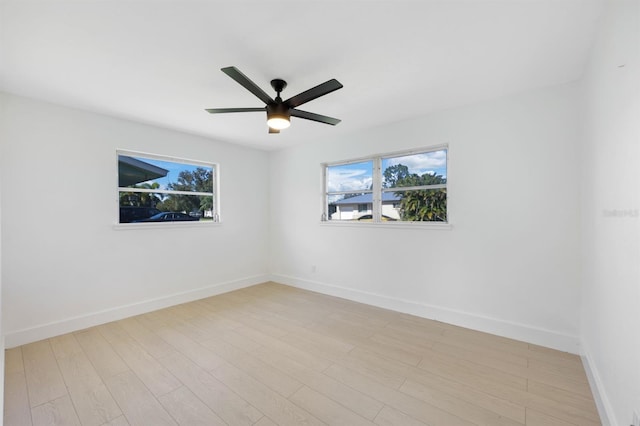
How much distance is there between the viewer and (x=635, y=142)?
125 centimetres

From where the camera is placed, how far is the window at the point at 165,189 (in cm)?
350

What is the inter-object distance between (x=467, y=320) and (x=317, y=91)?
9.51 ft

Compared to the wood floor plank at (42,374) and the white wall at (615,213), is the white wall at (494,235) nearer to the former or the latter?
the white wall at (615,213)

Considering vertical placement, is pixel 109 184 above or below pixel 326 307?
above

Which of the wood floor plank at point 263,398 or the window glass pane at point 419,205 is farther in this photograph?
the window glass pane at point 419,205

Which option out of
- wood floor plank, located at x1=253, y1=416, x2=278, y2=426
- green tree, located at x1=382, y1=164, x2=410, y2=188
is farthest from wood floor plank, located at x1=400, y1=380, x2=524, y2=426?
green tree, located at x1=382, y1=164, x2=410, y2=188

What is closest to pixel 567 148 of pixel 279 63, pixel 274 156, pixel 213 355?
pixel 279 63

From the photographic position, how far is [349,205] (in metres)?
4.21

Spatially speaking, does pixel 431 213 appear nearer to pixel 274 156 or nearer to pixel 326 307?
pixel 326 307

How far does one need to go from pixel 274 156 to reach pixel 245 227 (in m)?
1.46

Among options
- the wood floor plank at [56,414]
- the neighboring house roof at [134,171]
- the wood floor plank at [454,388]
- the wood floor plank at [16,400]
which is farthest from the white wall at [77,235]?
the wood floor plank at [454,388]

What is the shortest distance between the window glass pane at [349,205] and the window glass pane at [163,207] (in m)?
2.00

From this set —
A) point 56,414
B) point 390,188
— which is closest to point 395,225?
point 390,188

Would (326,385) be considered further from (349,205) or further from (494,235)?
(349,205)
